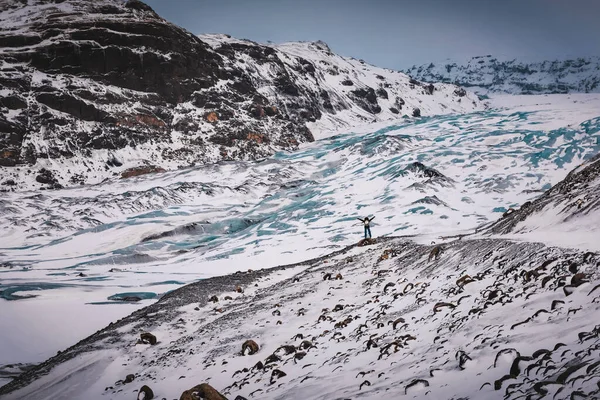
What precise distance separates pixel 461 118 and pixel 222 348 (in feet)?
294

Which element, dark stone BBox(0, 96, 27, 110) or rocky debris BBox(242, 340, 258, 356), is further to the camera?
dark stone BBox(0, 96, 27, 110)

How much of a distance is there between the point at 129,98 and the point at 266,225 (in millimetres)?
65090

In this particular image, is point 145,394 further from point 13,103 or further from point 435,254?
point 13,103

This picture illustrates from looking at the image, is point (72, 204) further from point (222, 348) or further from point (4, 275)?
point (222, 348)

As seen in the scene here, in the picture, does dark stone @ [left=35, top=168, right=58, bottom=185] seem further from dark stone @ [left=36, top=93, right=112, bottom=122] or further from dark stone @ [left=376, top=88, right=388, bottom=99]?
dark stone @ [left=376, top=88, right=388, bottom=99]

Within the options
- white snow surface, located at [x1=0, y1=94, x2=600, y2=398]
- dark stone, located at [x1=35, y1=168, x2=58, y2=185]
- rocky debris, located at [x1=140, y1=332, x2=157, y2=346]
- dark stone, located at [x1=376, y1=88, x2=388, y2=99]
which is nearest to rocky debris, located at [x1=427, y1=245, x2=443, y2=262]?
white snow surface, located at [x1=0, y1=94, x2=600, y2=398]

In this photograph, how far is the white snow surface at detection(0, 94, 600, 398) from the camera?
11844 millimetres

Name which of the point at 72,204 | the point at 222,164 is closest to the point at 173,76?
the point at 222,164

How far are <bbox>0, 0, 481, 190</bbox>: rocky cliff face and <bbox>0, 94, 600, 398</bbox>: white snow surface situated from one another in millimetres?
13137

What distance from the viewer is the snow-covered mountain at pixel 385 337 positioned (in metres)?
4.90

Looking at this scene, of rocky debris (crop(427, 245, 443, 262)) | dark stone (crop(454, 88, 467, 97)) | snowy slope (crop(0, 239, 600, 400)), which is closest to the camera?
snowy slope (crop(0, 239, 600, 400))

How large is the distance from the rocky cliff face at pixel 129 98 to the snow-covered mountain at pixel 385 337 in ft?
238

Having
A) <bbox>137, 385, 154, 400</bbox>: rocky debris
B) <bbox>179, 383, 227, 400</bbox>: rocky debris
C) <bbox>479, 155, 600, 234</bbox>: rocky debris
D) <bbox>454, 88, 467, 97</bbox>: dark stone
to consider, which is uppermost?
<bbox>454, 88, 467, 97</bbox>: dark stone

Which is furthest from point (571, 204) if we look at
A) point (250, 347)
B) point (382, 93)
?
point (382, 93)
